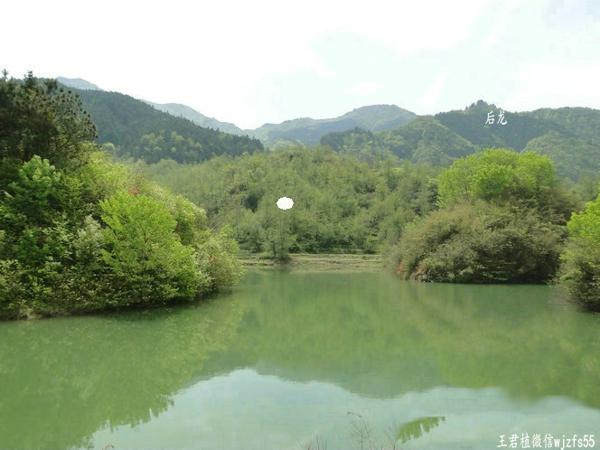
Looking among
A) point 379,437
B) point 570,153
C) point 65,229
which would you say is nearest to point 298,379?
point 379,437

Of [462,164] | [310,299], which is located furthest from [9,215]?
[462,164]

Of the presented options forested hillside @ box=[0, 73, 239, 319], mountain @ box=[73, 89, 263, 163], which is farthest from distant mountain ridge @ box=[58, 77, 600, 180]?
forested hillside @ box=[0, 73, 239, 319]

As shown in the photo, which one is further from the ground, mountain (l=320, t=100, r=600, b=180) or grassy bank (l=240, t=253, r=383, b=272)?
mountain (l=320, t=100, r=600, b=180)

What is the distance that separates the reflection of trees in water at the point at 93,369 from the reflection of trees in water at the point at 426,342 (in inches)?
62.1

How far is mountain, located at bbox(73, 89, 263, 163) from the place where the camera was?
120 meters

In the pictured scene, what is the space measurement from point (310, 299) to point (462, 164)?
23431mm

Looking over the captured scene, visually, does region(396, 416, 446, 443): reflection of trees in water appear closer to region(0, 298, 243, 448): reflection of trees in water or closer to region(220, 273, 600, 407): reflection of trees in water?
region(220, 273, 600, 407): reflection of trees in water

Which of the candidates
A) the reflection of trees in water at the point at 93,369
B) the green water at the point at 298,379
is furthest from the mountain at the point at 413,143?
the reflection of trees in water at the point at 93,369

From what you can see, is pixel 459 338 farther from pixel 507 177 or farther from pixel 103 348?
pixel 507 177

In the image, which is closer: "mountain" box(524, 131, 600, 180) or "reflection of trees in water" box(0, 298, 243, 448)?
"reflection of trees in water" box(0, 298, 243, 448)

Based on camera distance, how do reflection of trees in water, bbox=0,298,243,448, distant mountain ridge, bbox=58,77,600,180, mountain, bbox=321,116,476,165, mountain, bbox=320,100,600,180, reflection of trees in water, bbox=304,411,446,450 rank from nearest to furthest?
reflection of trees in water, bbox=304,411,446,450, reflection of trees in water, bbox=0,298,243,448, mountain, bbox=320,100,600,180, distant mountain ridge, bbox=58,77,600,180, mountain, bbox=321,116,476,165

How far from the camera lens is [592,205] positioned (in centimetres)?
1981

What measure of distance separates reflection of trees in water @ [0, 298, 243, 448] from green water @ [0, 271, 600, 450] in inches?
1.7

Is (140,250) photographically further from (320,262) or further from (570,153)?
(570,153)
